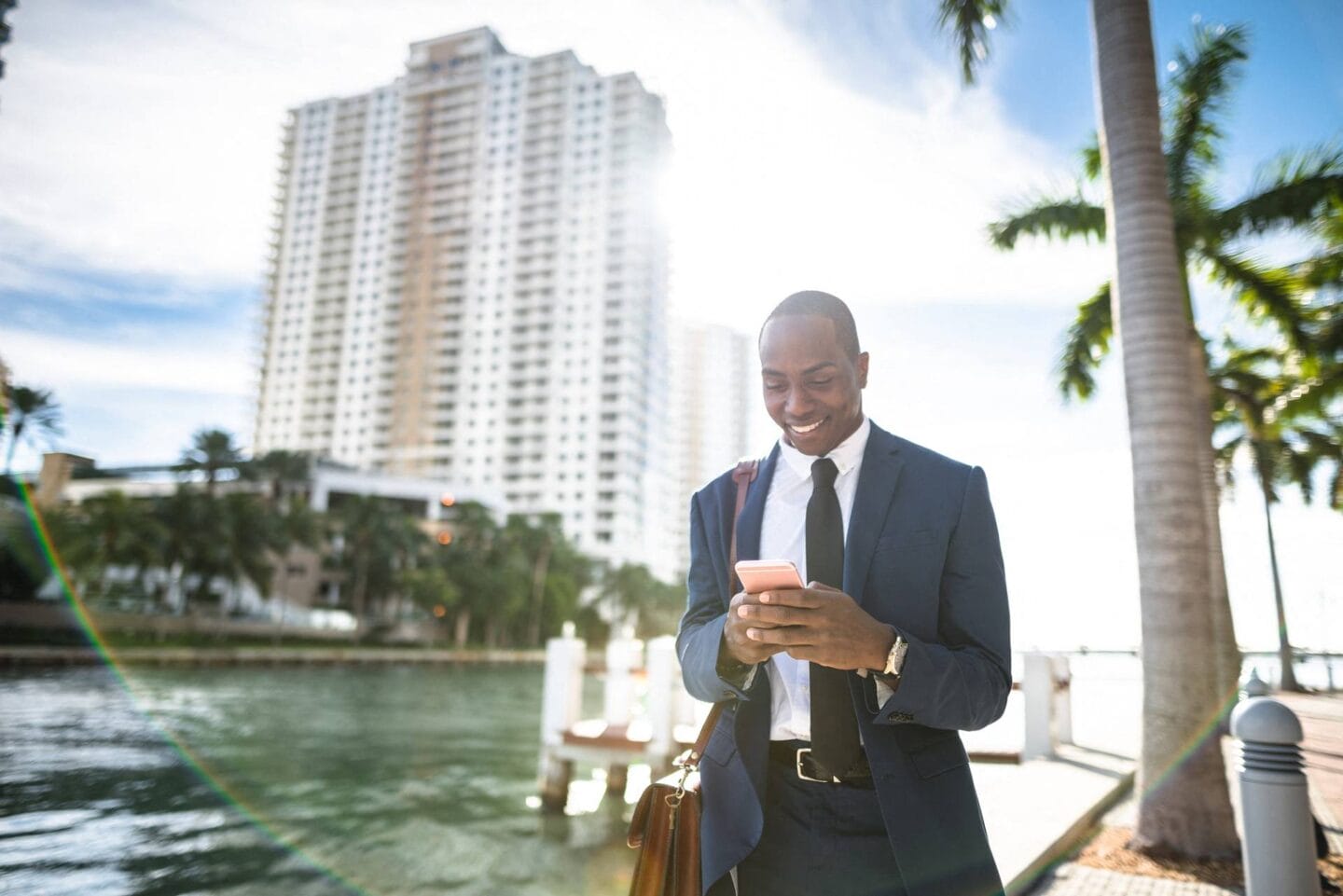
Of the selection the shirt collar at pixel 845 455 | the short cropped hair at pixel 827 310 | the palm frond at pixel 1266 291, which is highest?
the palm frond at pixel 1266 291

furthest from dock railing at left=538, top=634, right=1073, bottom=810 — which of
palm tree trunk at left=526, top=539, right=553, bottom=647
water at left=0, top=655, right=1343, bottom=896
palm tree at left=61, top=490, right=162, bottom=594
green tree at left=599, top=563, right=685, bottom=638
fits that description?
green tree at left=599, top=563, right=685, bottom=638

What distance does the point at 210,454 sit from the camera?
179ft

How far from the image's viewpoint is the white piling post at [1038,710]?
10875 millimetres

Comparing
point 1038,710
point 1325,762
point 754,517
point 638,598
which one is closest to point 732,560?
point 754,517

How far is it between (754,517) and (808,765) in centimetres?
61

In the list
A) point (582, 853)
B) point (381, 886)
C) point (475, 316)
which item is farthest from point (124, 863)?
point (475, 316)

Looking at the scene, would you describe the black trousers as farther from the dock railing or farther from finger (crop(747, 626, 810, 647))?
the dock railing

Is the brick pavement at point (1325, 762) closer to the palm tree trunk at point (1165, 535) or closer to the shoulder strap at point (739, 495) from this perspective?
the palm tree trunk at point (1165, 535)

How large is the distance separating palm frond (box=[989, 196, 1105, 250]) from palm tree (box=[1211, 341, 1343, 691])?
536cm

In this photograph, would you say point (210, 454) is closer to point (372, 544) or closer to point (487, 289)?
point (372, 544)

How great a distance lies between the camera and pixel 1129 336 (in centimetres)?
657

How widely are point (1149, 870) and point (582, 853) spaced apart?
7927 millimetres

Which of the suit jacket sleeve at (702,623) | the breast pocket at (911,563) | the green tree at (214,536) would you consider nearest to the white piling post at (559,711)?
the suit jacket sleeve at (702,623)

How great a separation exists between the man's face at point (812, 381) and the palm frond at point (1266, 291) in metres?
13.8
